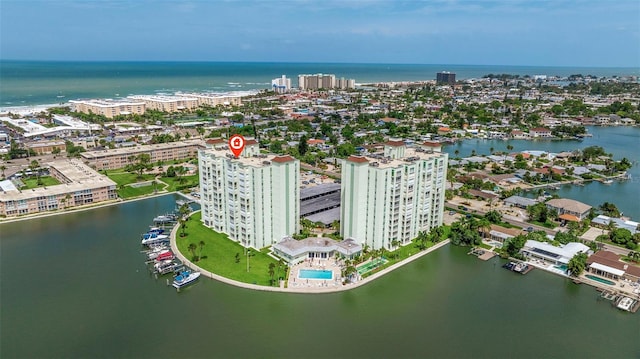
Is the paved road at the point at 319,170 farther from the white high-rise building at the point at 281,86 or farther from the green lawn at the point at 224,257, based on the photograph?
the white high-rise building at the point at 281,86

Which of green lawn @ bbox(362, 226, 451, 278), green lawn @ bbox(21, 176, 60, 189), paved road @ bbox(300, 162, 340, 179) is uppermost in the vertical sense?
paved road @ bbox(300, 162, 340, 179)

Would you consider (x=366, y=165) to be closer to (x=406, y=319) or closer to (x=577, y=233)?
(x=406, y=319)

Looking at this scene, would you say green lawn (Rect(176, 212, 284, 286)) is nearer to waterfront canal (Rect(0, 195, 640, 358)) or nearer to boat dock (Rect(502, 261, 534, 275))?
waterfront canal (Rect(0, 195, 640, 358))

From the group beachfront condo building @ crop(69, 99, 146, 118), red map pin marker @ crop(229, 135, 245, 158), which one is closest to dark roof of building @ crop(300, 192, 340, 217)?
red map pin marker @ crop(229, 135, 245, 158)

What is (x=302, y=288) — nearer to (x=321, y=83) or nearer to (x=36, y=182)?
(x=36, y=182)

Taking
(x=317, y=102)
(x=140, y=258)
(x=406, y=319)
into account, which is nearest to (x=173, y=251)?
(x=140, y=258)

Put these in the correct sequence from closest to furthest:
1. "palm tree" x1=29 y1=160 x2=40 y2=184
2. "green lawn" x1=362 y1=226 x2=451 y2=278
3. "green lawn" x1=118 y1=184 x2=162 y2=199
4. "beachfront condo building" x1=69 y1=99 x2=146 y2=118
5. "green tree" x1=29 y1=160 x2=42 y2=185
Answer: "green lawn" x1=362 y1=226 x2=451 y2=278 < "green lawn" x1=118 y1=184 x2=162 y2=199 < "green tree" x1=29 y1=160 x2=42 y2=185 < "palm tree" x1=29 y1=160 x2=40 y2=184 < "beachfront condo building" x1=69 y1=99 x2=146 y2=118

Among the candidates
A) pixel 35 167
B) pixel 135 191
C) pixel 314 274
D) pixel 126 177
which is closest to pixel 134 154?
pixel 126 177
